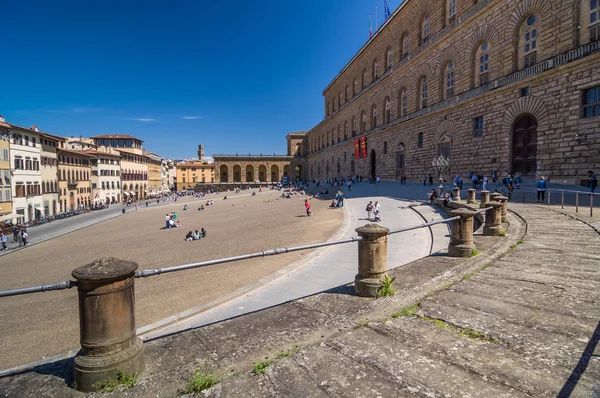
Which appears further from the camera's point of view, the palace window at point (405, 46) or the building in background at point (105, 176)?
the building in background at point (105, 176)

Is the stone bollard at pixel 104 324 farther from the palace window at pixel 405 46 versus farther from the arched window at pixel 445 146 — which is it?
the palace window at pixel 405 46

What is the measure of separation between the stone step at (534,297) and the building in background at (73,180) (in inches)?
1990

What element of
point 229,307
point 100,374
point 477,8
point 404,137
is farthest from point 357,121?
point 100,374

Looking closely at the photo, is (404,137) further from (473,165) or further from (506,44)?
(506,44)

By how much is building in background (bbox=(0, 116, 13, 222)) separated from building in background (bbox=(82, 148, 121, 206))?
696 inches

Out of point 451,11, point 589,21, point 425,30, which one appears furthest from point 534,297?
point 425,30

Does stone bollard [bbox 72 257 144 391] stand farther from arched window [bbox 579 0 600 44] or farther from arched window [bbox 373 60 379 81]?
arched window [bbox 373 60 379 81]

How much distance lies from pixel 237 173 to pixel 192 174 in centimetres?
2350

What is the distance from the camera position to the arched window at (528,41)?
707 inches

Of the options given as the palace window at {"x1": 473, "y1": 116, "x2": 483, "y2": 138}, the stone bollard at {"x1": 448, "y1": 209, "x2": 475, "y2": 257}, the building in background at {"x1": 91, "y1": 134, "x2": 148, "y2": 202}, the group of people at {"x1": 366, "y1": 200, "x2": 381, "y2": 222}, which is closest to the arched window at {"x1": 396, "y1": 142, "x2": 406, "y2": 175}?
the palace window at {"x1": 473, "y1": 116, "x2": 483, "y2": 138}

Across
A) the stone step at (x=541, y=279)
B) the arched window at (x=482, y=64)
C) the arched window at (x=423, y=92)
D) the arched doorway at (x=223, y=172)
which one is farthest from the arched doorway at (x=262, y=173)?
the stone step at (x=541, y=279)

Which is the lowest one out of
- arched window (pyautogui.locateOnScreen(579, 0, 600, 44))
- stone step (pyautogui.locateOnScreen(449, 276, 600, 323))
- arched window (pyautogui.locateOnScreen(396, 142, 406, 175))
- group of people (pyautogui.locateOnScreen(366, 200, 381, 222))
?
group of people (pyautogui.locateOnScreen(366, 200, 381, 222))

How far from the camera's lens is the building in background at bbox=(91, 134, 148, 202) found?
2372 inches

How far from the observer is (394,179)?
110 feet
